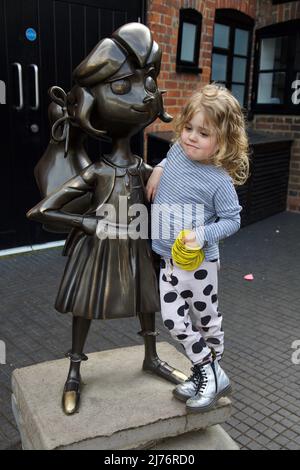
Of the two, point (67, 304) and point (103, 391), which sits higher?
point (67, 304)

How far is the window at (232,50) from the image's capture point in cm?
646

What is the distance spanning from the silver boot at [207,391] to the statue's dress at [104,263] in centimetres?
40

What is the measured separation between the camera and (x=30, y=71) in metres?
4.56

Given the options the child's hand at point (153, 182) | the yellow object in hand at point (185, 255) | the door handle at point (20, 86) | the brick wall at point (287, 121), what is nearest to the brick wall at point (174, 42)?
the brick wall at point (287, 121)

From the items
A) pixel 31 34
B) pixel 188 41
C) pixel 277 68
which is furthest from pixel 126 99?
pixel 277 68

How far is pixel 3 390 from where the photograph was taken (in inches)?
109

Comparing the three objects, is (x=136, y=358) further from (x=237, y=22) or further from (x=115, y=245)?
(x=237, y=22)

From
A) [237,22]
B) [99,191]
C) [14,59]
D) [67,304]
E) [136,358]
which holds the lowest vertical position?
[136,358]

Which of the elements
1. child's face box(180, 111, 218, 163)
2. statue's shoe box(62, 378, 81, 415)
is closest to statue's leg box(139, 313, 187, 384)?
statue's shoe box(62, 378, 81, 415)

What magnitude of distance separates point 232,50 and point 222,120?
213 inches

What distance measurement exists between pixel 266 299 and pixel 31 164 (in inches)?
101

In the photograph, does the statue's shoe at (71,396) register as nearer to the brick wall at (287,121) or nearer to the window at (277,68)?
the brick wall at (287,121)

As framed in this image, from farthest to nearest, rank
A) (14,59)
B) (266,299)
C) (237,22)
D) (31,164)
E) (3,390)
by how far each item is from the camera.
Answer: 1. (237,22)
2. (31,164)
3. (14,59)
4. (266,299)
5. (3,390)
